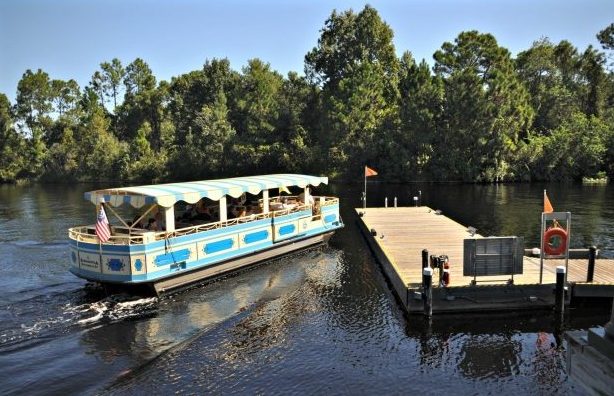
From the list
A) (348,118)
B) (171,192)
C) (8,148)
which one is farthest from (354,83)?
(8,148)

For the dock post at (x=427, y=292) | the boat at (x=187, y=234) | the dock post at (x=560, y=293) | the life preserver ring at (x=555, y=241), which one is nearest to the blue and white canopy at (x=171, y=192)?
the boat at (x=187, y=234)

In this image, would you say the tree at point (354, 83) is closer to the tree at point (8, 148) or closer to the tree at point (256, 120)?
the tree at point (256, 120)

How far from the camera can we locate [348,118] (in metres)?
74.4

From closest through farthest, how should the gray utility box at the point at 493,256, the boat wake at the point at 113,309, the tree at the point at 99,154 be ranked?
the gray utility box at the point at 493,256 → the boat wake at the point at 113,309 → the tree at the point at 99,154

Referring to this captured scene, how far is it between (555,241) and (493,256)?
2512 millimetres

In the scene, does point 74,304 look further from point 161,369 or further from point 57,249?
point 57,249

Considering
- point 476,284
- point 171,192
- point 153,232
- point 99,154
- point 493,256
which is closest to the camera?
point 493,256

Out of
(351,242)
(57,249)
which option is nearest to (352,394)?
(351,242)

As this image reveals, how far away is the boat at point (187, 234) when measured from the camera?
1864 cm

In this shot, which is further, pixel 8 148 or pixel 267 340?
pixel 8 148

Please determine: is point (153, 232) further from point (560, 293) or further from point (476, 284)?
point (560, 293)

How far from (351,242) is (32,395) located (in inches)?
818

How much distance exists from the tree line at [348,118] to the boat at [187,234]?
46.6 meters

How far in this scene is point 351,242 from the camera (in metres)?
30.8
